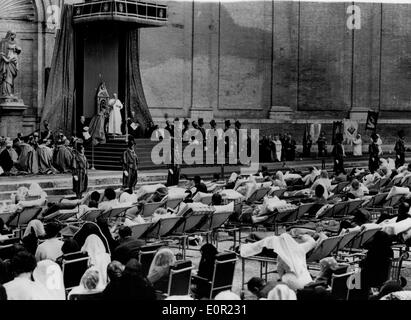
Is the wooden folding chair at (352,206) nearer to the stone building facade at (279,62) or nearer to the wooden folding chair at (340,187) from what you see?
the wooden folding chair at (340,187)

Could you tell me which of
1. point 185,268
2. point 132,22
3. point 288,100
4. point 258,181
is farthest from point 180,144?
point 185,268

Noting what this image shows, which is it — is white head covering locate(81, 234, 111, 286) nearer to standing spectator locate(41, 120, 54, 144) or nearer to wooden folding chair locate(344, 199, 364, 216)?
wooden folding chair locate(344, 199, 364, 216)

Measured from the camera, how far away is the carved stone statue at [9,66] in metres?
25.9

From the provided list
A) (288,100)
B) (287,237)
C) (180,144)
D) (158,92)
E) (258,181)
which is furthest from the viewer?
(288,100)

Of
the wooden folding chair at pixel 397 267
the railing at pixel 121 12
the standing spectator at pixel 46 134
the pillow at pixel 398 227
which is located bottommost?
the wooden folding chair at pixel 397 267

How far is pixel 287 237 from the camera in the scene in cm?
952

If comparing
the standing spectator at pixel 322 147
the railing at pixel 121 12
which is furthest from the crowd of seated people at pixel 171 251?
the standing spectator at pixel 322 147

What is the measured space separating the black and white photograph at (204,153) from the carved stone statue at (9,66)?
0.20 ft

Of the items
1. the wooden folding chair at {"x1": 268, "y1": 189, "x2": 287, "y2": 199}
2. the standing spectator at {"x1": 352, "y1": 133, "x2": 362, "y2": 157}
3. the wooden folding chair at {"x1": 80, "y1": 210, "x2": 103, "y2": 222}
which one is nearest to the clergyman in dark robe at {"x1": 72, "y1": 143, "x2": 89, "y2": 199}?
the wooden folding chair at {"x1": 268, "y1": 189, "x2": 287, "y2": 199}

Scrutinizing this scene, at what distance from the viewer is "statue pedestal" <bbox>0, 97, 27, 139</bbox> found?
2623cm

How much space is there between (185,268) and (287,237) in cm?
139

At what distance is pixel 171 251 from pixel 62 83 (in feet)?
56.7

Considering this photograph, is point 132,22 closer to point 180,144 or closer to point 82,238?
point 180,144

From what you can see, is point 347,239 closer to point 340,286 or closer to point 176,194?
point 340,286
